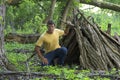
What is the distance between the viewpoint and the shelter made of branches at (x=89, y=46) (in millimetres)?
9625

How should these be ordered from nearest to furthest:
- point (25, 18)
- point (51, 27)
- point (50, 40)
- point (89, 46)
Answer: point (51, 27)
point (50, 40)
point (89, 46)
point (25, 18)

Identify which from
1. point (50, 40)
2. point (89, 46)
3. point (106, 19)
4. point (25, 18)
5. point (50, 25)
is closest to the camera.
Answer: point (50, 25)

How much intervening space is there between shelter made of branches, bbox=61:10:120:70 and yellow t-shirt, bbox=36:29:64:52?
52 cm

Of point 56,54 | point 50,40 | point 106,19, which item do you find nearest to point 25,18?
point 106,19

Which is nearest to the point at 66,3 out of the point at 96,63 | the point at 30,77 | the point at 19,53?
the point at 19,53

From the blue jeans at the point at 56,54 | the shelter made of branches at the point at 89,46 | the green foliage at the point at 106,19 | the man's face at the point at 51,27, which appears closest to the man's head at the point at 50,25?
the man's face at the point at 51,27

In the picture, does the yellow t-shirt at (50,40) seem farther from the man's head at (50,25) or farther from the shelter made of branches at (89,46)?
the shelter made of branches at (89,46)

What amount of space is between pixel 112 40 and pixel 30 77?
438 cm

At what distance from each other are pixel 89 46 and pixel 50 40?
3.22ft

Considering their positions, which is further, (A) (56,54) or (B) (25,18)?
(B) (25,18)

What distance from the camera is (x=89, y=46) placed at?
9773 mm

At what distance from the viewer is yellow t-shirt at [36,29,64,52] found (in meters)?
9.40

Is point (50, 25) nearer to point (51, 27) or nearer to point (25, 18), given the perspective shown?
point (51, 27)

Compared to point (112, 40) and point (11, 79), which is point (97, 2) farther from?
point (11, 79)
